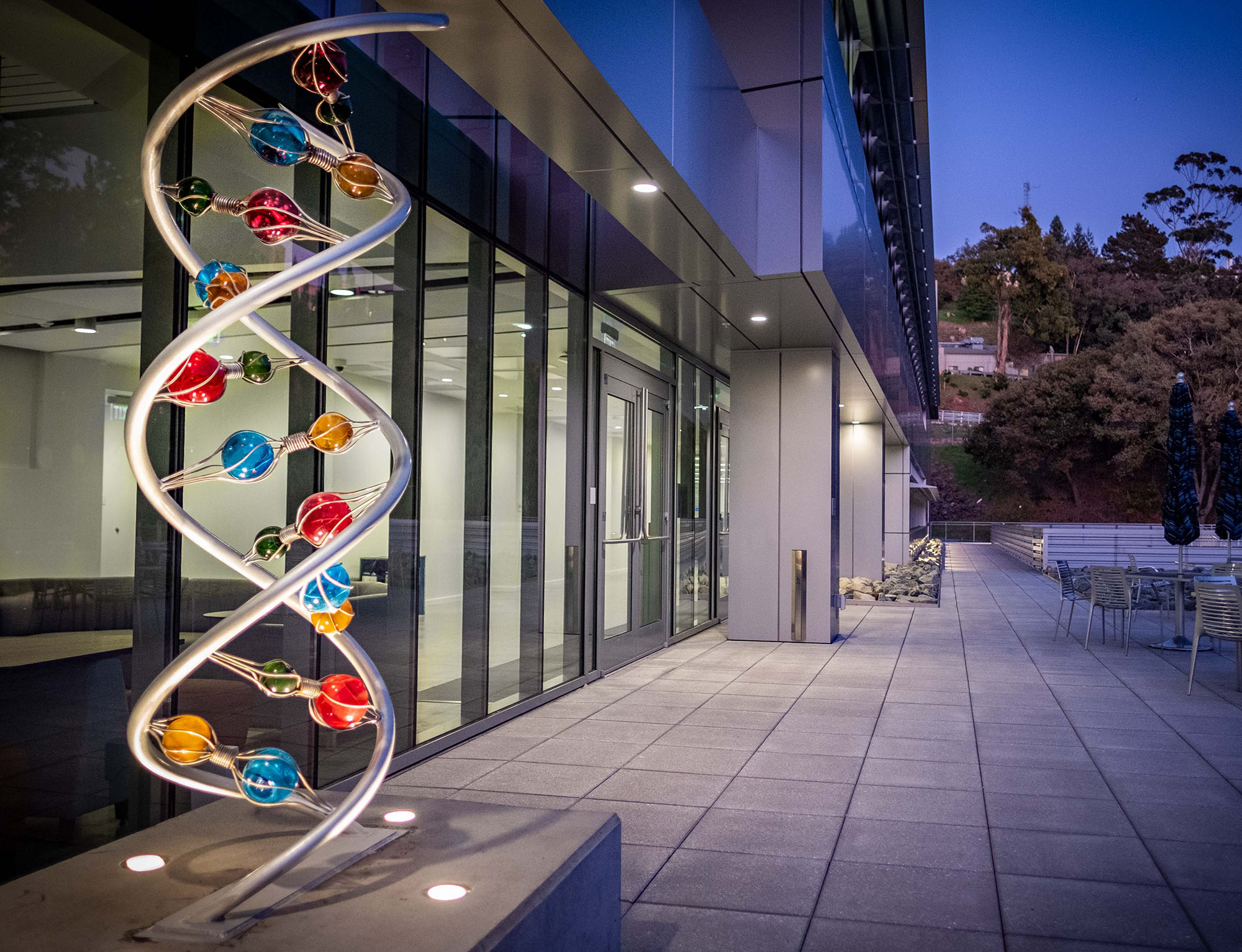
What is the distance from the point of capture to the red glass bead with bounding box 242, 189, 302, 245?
2055 millimetres

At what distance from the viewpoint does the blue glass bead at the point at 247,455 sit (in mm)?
1979

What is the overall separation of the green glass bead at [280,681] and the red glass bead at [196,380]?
0.56 metres

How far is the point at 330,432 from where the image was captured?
2.14 m

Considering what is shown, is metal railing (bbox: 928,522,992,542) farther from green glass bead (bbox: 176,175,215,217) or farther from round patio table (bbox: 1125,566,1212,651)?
green glass bead (bbox: 176,175,215,217)

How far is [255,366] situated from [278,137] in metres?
0.45

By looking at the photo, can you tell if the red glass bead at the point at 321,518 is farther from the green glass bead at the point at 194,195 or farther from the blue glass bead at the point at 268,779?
the green glass bead at the point at 194,195

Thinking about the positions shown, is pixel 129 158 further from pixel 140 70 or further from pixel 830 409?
pixel 830 409

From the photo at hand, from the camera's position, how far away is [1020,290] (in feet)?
220

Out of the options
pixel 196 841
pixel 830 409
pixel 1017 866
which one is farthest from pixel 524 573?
pixel 830 409

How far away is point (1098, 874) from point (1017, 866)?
0.88ft

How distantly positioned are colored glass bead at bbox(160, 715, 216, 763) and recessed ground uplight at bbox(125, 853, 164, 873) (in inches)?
13.9

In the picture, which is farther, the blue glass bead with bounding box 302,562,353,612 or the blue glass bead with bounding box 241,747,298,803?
the blue glass bead with bounding box 302,562,353,612

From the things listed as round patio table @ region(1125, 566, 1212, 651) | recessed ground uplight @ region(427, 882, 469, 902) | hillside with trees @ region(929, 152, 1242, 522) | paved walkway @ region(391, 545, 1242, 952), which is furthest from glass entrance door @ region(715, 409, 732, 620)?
hillside with trees @ region(929, 152, 1242, 522)

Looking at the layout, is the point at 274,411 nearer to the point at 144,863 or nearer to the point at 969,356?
the point at 144,863
